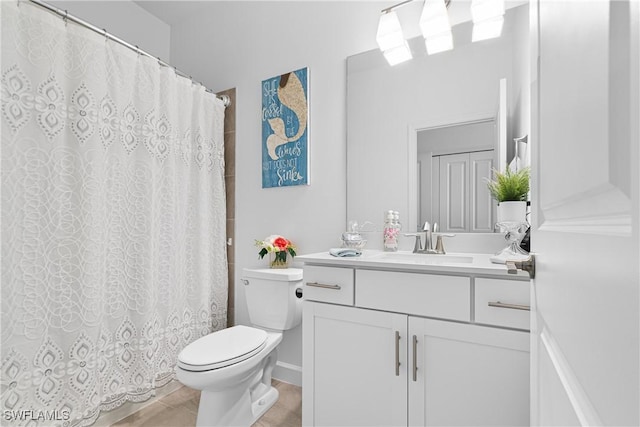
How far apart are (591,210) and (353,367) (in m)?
1.24

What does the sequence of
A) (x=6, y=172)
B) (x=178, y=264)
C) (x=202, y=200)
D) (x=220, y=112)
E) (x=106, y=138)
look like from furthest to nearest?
(x=220, y=112), (x=202, y=200), (x=178, y=264), (x=106, y=138), (x=6, y=172)

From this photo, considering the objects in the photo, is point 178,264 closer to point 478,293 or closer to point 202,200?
point 202,200

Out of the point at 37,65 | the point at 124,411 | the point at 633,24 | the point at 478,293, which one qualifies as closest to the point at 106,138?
the point at 37,65

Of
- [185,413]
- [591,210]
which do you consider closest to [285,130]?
[185,413]

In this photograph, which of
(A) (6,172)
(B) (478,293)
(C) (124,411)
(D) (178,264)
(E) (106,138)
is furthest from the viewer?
(D) (178,264)

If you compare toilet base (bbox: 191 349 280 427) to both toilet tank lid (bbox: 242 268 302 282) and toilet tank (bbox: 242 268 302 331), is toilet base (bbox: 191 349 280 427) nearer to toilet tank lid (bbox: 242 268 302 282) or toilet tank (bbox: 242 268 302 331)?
toilet tank (bbox: 242 268 302 331)

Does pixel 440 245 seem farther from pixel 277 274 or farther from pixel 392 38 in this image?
pixel 392 38

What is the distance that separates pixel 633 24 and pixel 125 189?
1.92 meters

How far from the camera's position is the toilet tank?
186cm

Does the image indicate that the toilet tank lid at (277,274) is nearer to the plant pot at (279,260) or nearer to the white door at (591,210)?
the plant pot at (279,260)

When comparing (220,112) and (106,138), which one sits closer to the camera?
(106,138)

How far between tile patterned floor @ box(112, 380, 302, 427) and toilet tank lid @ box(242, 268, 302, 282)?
2.39 ft

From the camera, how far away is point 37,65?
1.39 meters

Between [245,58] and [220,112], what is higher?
[245,58]
